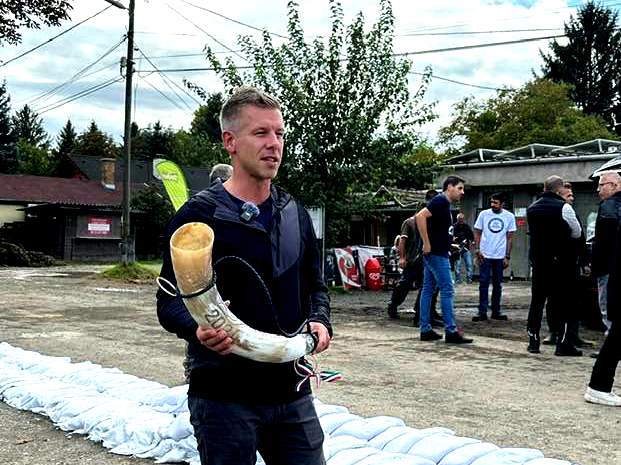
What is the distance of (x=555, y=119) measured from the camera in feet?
152

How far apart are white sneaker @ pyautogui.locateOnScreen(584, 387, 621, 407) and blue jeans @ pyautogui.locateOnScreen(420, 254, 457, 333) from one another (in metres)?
3.08

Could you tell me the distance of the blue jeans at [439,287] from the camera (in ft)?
30.5

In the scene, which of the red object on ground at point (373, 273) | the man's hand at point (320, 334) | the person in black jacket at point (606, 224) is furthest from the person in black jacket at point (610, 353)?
the red object on ground at point (373, 273)

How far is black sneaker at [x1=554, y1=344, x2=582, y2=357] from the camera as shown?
28.6 feet

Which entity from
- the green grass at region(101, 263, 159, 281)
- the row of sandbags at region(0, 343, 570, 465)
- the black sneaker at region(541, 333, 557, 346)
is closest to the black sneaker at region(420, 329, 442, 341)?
the black sneaker at region(541, 333, 557, 346)

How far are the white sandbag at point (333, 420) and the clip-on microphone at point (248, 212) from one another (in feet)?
8.81

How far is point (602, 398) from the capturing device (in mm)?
6223

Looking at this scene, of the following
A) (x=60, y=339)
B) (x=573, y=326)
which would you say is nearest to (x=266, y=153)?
(x=573, y=326)

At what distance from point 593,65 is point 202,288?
5889 cm

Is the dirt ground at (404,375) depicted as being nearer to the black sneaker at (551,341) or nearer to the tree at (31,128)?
the black sneaker at (551,341)

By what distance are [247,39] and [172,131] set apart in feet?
221

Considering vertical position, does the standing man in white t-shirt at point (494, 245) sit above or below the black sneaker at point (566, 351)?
above

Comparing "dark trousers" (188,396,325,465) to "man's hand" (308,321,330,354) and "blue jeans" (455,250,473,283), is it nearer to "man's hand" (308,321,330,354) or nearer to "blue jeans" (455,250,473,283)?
"man's hand" (308,321,330,354)

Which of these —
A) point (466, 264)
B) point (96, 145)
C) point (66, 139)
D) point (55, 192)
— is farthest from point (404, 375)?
Result: point (66, 139)
